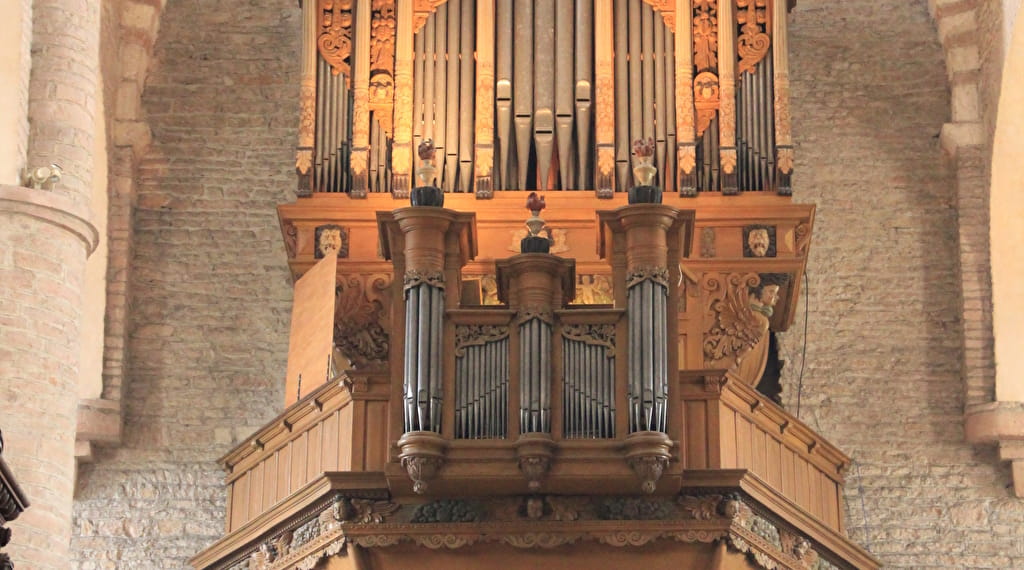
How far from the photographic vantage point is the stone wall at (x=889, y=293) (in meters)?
17.5

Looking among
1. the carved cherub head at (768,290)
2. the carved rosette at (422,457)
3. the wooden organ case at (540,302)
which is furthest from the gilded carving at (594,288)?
the carved rosette at (422,457)

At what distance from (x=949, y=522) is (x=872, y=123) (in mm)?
3656

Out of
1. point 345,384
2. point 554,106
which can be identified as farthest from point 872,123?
point 345,384

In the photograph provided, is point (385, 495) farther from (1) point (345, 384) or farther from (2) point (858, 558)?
(2) point (858, 558)

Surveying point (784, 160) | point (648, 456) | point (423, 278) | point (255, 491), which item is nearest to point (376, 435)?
point (423, 278)

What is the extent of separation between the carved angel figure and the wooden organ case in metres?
0.02

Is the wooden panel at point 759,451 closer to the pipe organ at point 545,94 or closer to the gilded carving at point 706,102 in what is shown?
the pipe organ at point 545,94

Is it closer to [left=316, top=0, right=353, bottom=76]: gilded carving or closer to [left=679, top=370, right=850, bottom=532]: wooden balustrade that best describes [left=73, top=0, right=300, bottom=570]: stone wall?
[left=316, top=0, right=353, bottom=76]: gilded carving

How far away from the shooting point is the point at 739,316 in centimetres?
1600

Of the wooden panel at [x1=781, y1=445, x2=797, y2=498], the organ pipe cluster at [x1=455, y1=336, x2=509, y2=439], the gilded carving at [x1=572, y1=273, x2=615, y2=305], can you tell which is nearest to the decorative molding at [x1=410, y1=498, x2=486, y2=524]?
the organ pipe cluster at [x1=455, y1=336, x2=509, y2=439]

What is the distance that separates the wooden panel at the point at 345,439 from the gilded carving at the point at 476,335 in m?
0.84

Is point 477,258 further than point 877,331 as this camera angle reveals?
No

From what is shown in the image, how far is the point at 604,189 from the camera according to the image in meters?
16.2

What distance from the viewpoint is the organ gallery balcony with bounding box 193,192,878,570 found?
44.2 ft
